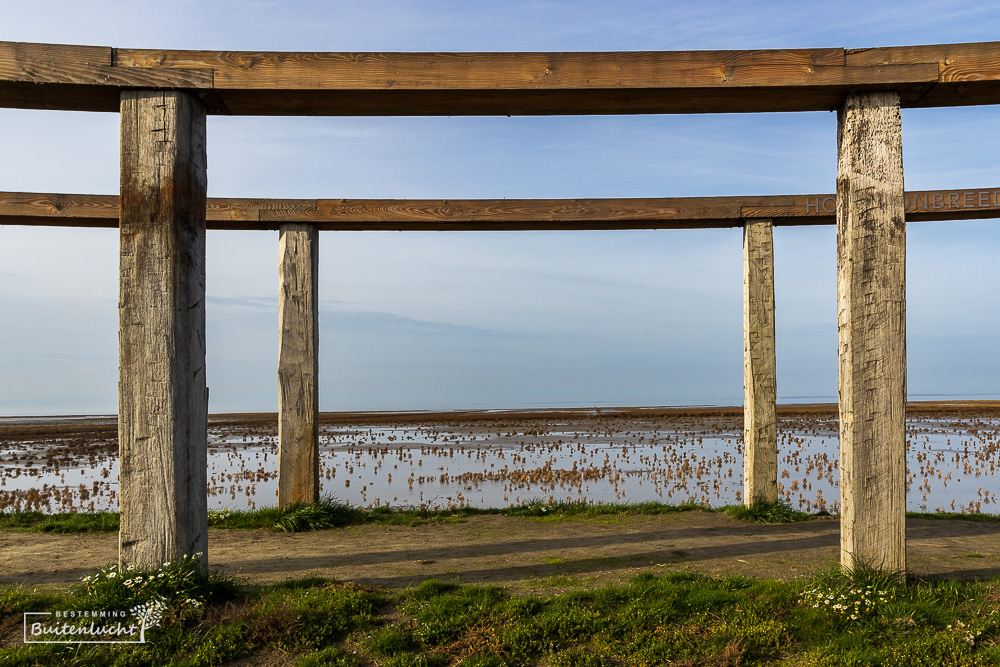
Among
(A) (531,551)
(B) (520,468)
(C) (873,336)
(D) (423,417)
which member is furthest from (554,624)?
(D) (423,417)

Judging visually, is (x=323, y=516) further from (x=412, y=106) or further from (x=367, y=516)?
(x=412, y=106)

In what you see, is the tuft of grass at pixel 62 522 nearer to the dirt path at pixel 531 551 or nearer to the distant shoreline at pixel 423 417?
the dirt path at pixel 531 551

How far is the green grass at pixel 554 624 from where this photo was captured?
4.40m

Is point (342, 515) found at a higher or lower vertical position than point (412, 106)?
lower

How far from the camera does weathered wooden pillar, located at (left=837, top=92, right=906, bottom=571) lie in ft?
17.3

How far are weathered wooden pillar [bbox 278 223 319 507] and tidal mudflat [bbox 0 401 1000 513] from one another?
3.42 metres

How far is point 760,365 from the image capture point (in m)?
9.61

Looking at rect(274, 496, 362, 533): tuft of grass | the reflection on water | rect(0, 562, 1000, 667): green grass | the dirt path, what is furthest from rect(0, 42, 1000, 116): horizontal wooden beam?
the reflection on water

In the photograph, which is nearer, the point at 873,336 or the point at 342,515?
the point at 873,336

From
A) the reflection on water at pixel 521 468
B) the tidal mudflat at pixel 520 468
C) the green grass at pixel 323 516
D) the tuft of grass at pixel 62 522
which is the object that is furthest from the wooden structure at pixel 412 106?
the tidal mudflat at pixel 520 468

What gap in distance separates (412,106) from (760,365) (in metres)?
6.53

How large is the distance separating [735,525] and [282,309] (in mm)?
7046

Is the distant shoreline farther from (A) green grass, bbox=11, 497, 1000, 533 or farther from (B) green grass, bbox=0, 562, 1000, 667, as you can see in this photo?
(B) green grass, bbox=0, 562, 1000, 667

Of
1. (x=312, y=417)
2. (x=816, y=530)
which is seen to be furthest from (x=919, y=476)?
(x=312, y=417)
